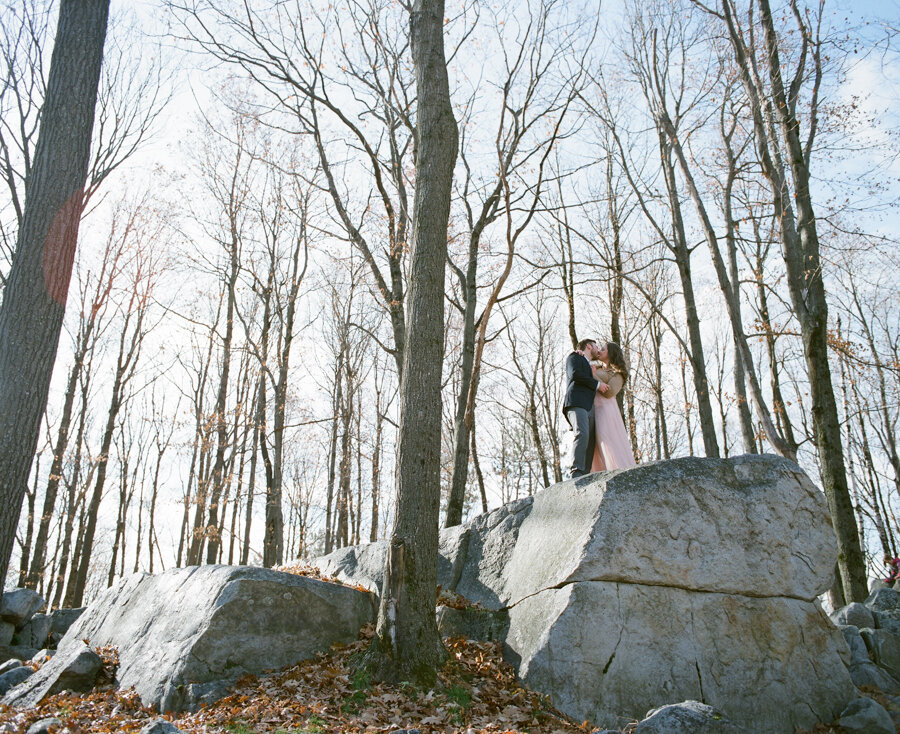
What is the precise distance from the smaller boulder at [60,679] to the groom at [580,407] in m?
5.11

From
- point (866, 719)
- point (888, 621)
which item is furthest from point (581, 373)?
point (888, 621)

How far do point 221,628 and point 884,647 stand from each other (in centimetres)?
658

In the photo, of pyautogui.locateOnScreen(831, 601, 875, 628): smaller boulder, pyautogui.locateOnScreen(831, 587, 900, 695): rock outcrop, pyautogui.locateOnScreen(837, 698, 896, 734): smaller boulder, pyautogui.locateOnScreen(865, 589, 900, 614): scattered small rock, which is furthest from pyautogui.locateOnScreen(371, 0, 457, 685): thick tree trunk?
pyautogui.locateOnScreen(865, 589, 900, 614): scattered small rock

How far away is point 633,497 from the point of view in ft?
17.4

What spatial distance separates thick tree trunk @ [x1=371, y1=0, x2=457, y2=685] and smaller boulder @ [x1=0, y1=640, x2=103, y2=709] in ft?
8.99

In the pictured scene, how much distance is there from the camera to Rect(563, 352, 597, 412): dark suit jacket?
7.01 metres

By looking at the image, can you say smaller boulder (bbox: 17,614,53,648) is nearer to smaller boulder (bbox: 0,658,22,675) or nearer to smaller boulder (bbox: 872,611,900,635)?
smaller boulder (bbox: 0,658,22,675)

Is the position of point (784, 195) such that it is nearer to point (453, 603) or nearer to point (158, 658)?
point (453, 603)

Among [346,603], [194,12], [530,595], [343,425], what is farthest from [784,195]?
[343,425]

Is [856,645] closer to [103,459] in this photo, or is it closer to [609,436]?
[609,436]

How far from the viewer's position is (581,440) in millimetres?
6863

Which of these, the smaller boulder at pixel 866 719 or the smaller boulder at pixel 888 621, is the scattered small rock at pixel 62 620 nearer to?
the smaller boulder at pixel 866 719

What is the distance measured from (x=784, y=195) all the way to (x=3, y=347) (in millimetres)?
10292

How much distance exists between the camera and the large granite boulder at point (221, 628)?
4.95 m
